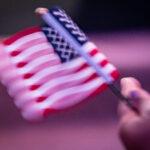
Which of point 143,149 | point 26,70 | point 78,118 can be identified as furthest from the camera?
point 78,118

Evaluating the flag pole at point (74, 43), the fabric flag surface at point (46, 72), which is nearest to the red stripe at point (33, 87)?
the fabric flag surface at point (46, 72)

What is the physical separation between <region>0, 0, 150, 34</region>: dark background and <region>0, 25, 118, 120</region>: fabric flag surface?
0.53 metres

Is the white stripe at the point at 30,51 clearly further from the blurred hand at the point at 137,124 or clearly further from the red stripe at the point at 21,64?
the blurred hand at the point at 137,124

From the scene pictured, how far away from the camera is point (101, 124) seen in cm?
160

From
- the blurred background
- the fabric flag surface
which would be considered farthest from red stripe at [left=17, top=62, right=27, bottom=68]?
the blurred background

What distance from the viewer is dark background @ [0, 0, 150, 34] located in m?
1.62

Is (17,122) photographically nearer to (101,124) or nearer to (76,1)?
(101,124)

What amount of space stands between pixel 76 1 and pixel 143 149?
0.77 metres

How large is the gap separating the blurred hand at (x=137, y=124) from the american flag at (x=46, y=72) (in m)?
0.10

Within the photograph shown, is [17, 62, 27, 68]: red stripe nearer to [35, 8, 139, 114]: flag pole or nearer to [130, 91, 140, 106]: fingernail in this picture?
[35, 8, 139, 114]: flag pole

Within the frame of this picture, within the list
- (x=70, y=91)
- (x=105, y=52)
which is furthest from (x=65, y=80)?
(x=105, y=52)

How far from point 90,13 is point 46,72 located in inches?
24.1

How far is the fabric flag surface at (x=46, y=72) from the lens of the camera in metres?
1.05

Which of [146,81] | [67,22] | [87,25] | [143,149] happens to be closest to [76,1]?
[87,25]
